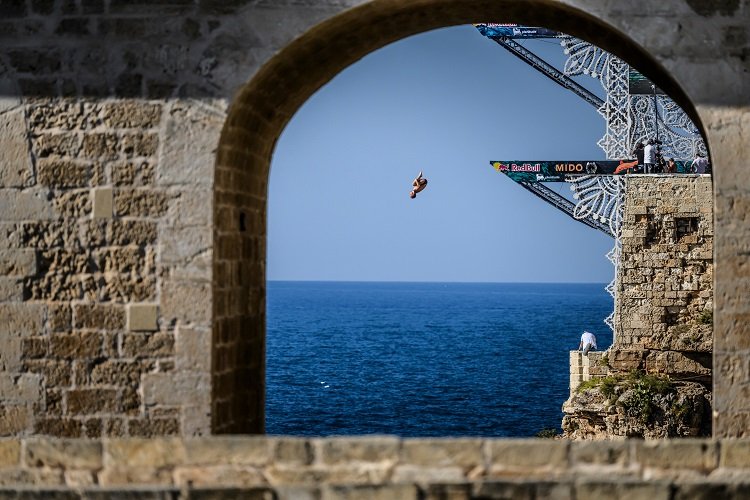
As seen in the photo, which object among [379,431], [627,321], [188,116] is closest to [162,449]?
[188,116]

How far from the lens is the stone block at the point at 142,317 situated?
23.7ft

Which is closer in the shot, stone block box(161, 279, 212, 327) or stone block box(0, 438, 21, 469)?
stone block box(0, 438, 21, 469)

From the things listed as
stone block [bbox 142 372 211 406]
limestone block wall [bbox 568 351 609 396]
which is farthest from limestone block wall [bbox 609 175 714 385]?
stone block [bbox 142 372 211 406]

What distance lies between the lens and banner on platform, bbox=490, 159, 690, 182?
89.0 ft

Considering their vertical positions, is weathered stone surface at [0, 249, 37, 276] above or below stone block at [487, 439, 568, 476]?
above

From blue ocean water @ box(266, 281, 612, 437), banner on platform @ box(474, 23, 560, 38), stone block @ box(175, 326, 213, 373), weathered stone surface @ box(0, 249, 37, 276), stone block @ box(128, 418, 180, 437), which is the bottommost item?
blue ocean water @ box(266, 281, 612, 437)

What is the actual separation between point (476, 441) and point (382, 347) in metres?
60.8

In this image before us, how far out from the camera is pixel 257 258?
8.37 meters

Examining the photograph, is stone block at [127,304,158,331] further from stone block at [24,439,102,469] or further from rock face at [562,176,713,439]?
rock face at [562,176,713,439]

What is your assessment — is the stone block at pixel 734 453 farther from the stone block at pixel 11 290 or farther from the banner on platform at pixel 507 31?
the banner on platform at pixel 507 31

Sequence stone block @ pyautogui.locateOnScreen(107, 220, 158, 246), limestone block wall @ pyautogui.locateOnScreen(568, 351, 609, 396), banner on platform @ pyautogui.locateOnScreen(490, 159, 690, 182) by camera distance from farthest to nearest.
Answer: banner on platform @ pyautogui.locateOnScreen(490, 159, 690, 182) < limestone block wall @ pyautogui.locateOnScreen(568, 351, 609, 396) < stone block @ pyautogui.locateOnScreen(107, 220, 158, 246)

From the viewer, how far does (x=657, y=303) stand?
19.3 m

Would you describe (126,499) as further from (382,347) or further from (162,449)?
(382,347)

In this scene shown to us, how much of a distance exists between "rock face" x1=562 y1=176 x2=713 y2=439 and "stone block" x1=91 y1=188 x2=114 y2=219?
1201 cm
